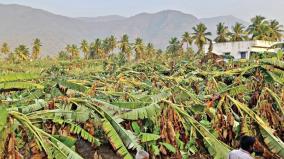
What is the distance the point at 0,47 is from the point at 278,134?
8886cm

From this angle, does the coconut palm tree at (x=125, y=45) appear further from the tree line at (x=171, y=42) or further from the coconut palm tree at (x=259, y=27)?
the coconut palm tree at (x=259, y=27)

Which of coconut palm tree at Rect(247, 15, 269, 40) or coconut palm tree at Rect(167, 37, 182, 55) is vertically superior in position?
coconut palm tree at Rect(247, 15, 269, 40)

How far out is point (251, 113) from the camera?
29.8ft

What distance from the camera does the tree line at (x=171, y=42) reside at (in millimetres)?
57031

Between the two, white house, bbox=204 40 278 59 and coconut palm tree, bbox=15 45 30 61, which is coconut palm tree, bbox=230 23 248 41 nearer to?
white house, bbox=204 40 278 59

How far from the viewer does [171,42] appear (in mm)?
80750

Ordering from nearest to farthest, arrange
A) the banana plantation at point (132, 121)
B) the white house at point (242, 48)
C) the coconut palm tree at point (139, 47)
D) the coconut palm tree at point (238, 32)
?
the banana plantation at point (132, 121) < the white house at point (242, 48) < the coconut palm tree at point (238, 32) < the coconut palm tree at point (139, 47)

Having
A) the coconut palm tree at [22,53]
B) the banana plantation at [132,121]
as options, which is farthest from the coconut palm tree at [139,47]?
the banana plantation at [132,121]

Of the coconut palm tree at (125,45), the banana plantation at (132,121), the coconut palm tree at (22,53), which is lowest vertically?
the coconut palm tree at (22,53)

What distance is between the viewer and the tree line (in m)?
57.0

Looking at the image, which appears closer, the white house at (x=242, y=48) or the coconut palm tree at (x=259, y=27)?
the white house at (x=242, y=48)

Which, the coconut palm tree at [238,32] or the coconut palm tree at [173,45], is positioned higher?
the coconut palm tree at [238,32]

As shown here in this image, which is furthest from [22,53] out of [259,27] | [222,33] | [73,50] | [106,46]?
[259,27]

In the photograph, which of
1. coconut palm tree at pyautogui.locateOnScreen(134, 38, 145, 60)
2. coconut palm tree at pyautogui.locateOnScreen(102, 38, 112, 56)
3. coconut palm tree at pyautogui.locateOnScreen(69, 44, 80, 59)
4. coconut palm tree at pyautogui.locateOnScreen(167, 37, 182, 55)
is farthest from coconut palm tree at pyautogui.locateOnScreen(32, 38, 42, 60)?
coconut palm tree at pyautogui.locateOnScreen(167, 37, 182, 55)
